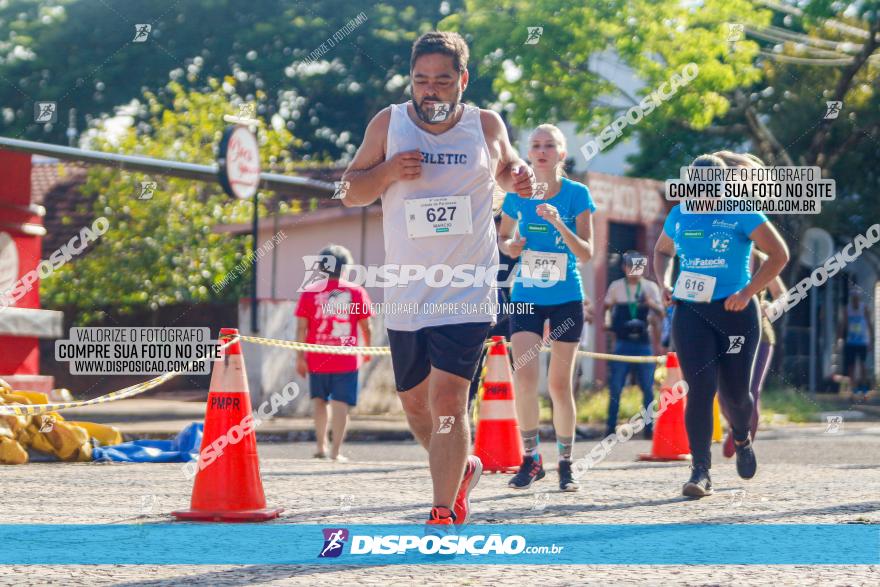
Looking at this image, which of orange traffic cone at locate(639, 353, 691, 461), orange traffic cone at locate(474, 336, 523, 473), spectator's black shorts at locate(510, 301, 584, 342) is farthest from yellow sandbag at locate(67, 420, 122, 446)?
spectator's black shorts at locate(510, 301, 584, 342)

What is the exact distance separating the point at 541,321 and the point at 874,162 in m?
24.0

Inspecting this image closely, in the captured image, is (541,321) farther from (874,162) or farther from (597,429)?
(874,162)

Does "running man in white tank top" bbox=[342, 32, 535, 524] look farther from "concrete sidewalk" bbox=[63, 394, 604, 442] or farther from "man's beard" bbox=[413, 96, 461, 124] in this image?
"concrete sidewalk" bbox=[63, 394, 604, 442]

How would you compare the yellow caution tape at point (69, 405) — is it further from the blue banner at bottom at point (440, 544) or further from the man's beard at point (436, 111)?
the man's beard at point (436, 111)

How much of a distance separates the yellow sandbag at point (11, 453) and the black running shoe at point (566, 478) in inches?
178

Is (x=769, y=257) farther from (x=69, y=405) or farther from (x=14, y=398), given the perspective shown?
(x=14, y=398)

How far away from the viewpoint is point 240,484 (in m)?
6.47

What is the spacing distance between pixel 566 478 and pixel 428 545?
2868 millimetres

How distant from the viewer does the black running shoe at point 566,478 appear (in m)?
8.05

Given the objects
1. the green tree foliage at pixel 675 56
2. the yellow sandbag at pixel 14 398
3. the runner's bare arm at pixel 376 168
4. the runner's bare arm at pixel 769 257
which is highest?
the green tree foliage at pixel 675 56

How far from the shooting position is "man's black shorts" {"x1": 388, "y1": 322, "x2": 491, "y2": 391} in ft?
18.0

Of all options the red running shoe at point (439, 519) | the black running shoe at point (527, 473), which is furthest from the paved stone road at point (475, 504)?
the red running shoe at point (439, 519)

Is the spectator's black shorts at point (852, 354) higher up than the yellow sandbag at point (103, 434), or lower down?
higher up

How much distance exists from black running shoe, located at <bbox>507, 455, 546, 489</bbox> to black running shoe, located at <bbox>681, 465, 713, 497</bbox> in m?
0.91
